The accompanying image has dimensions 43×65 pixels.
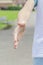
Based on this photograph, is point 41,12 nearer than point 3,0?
Yes

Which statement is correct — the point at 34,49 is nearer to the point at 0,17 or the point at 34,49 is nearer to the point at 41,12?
the point at 41,12

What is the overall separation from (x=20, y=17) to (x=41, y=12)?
11 centimetres

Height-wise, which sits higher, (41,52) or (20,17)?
(20,17)

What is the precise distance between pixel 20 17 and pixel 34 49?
188mm

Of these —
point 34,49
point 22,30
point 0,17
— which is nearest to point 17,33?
point 22,30

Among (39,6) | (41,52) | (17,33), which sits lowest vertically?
(41,52)

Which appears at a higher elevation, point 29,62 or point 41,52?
point 41,52

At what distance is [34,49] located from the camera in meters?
1.35

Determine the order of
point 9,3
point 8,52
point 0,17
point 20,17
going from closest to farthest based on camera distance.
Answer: point 20,17 < point 8,52 < point 0,17 < point 9,3

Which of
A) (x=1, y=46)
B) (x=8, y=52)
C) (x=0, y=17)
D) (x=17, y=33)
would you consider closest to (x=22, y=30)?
(x=17, y=33)

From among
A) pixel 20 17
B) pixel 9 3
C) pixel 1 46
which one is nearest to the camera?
pixel 20 17

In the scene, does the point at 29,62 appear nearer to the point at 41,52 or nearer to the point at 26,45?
the point at 26,45

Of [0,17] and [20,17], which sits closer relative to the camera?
[20,17]

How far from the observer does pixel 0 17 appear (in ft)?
30.7
